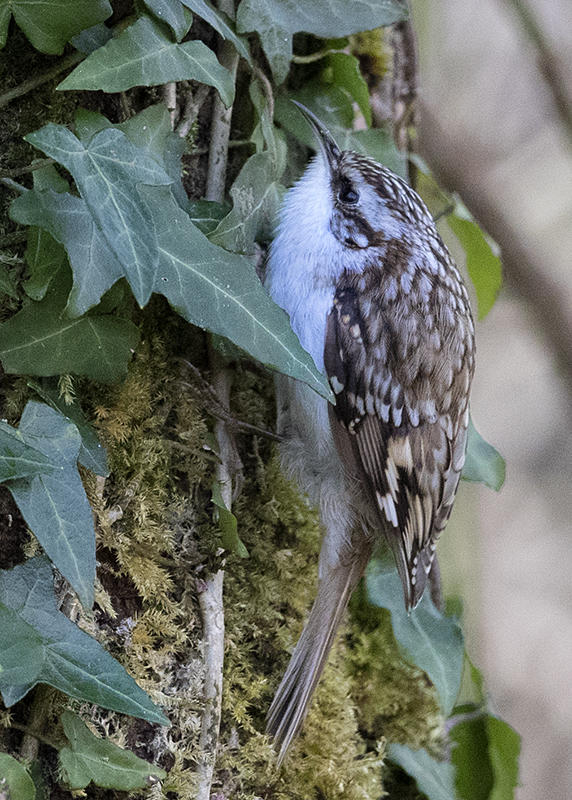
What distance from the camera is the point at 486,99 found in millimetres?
4109

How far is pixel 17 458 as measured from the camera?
4.00 ft

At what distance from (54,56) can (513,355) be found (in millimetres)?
3871

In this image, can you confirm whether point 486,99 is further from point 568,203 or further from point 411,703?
point 411,703

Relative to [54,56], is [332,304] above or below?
below

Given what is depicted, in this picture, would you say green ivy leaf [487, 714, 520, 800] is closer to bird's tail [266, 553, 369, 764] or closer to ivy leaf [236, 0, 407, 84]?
bird's tail [266, 553, 369, 764]

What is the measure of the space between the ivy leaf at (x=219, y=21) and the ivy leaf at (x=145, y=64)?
0.15ft

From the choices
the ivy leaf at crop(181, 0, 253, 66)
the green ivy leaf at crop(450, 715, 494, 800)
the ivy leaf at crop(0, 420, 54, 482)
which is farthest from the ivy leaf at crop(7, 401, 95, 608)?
the green ivy leaf at crop(450, 715, 494, 800)

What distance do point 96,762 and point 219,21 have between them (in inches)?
47.2

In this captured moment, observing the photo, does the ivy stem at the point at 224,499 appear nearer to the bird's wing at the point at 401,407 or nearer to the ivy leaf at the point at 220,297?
the bird's wing at the point at 401,407

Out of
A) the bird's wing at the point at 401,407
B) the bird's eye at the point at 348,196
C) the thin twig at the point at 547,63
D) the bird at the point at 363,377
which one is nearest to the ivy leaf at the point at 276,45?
the bird at the point at 363,377

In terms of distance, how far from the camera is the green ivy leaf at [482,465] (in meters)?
2.09

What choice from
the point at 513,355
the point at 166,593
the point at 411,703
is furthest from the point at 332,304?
the point at 513,355

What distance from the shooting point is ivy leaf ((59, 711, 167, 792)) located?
1285 millimetres

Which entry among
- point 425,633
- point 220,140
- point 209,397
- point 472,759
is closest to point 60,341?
point 209,397
